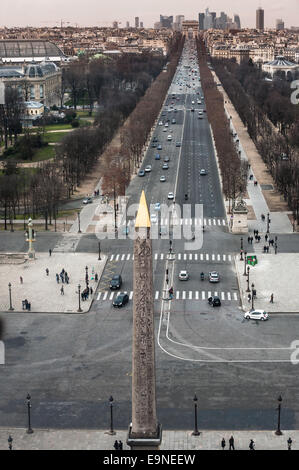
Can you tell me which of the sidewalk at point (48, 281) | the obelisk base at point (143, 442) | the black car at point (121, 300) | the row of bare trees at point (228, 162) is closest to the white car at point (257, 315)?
the black car at point (121, 300)

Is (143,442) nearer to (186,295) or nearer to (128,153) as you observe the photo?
(186,295)

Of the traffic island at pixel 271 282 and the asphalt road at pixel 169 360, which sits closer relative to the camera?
the asphalt road at pixel 169 360

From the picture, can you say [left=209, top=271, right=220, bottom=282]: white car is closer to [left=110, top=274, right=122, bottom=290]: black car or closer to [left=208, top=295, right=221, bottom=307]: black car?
[left=208, top=295, right=221, bottom=307]: black car

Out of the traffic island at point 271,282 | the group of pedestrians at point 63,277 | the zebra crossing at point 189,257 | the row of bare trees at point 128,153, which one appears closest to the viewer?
the traffic island at point 271,282

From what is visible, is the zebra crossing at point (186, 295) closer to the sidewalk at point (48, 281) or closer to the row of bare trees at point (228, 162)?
the sidewalk at point (48, 281)

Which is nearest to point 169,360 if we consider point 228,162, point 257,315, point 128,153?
point 257,315

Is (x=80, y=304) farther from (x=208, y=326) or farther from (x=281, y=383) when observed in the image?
(x=281, y=383)

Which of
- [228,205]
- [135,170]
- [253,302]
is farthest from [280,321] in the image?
[135,170]
